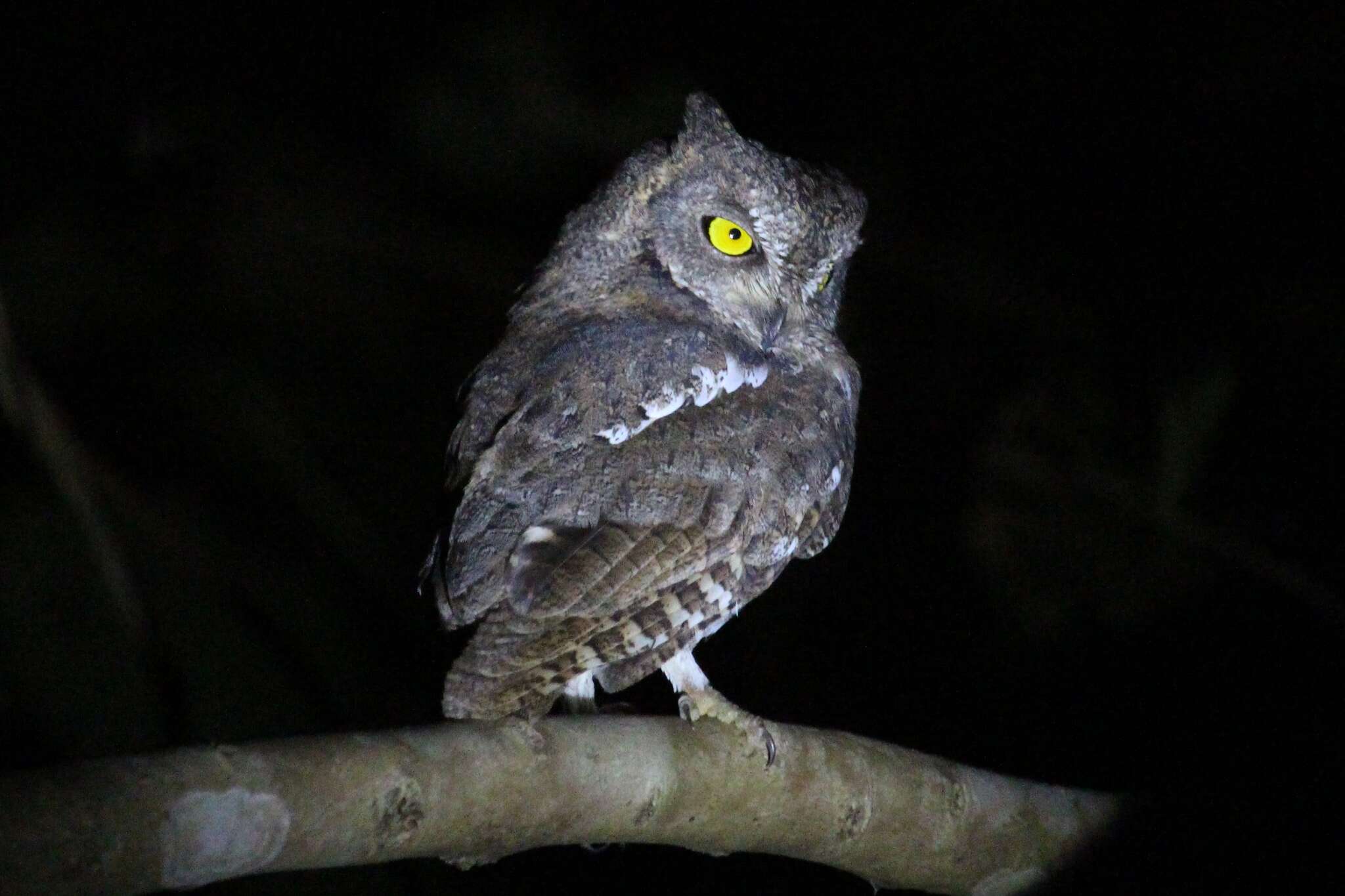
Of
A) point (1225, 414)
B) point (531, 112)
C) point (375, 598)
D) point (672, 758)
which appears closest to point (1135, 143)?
point (1225, 414)

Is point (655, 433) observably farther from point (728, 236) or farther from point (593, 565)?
point (728, 236)

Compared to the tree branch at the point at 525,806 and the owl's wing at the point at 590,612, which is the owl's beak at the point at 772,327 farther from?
the tree branch at the point at 525,806

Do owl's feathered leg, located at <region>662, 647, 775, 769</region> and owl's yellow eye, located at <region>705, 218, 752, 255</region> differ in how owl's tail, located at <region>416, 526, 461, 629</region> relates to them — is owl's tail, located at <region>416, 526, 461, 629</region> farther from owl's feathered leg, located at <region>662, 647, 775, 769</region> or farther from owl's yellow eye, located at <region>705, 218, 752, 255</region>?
owl's yellow eye, located at <region>705, 218, 752, 255</region>

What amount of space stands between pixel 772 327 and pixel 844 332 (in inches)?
80.5

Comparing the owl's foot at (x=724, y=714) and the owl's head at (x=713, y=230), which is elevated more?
the owl's head at (x=713, y=230)

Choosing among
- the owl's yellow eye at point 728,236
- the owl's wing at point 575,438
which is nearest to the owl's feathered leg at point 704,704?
the owl's wing at point 575,438

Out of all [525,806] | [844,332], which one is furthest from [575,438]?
[844,332]

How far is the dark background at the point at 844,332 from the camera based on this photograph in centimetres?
356

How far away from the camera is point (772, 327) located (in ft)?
7.06

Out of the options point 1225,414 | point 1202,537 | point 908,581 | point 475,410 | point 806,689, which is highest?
point 475,410

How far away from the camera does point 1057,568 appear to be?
3691 mm

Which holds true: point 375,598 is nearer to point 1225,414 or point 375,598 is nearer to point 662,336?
point 662,336

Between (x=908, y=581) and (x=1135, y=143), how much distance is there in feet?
5.38

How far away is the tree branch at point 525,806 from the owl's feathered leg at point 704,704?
0.06 feet
